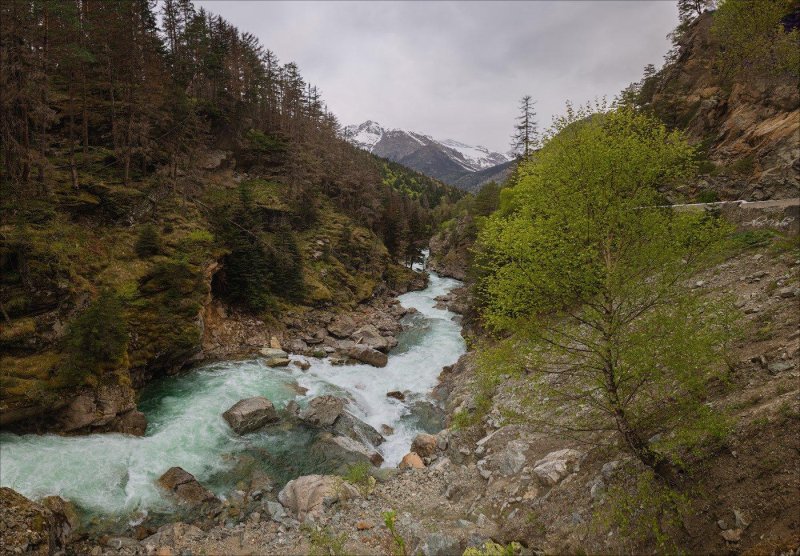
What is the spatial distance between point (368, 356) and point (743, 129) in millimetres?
28907

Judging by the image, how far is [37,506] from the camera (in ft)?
36.3

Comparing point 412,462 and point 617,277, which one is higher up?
point 617,277

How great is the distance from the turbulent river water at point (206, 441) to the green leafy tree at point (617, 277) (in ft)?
39.5

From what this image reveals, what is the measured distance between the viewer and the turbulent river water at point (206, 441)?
43.6 feet

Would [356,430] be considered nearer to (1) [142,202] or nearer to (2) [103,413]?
(2) [103,413]

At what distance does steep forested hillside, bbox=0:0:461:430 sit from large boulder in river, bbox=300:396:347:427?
8.73 m

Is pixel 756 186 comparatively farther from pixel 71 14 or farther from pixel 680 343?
pixel 71 14

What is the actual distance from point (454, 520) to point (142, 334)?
20.2 metres

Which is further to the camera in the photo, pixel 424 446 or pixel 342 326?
pixel 342 326

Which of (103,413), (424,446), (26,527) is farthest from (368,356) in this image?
(26,527)

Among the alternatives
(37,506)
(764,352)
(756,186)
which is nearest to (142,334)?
(37,506)

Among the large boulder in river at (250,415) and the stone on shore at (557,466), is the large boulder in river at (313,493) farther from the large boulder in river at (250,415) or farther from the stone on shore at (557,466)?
the stone on shore at (557,466)

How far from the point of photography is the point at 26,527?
33.7 ft

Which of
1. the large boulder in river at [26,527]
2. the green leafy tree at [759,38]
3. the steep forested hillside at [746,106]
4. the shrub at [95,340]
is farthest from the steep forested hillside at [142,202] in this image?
the green leafy tree at [759,38]
